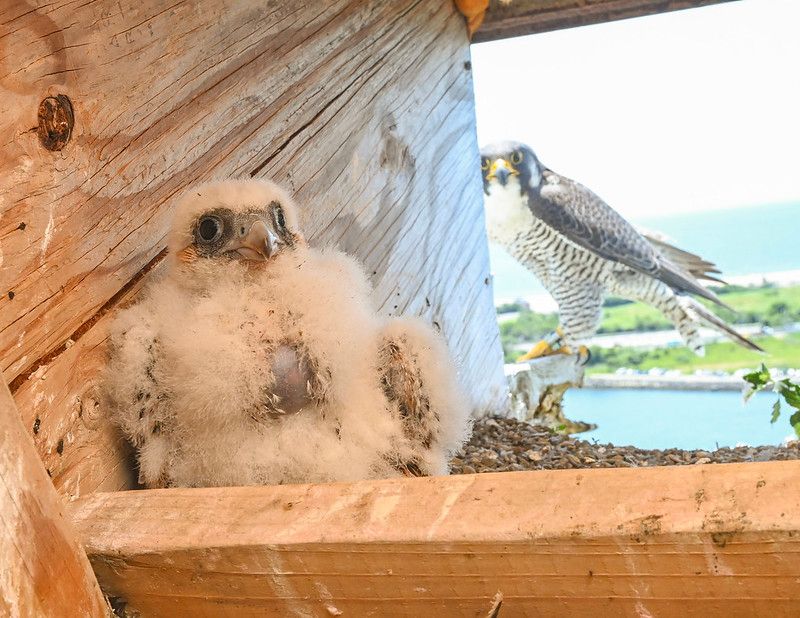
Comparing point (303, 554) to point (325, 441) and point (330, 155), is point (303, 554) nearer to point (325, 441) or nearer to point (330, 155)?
point (325, 441)

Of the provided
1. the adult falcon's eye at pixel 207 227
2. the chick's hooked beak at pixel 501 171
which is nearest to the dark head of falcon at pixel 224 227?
the adult falcon's eye at pixel 207 227

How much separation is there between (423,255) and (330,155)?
1.81 feet

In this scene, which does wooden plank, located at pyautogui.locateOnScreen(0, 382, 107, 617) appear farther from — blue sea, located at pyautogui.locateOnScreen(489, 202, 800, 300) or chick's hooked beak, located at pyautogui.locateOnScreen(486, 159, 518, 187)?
blue sea, located at pyautogui.locateOnScreen(489, 202, 800, 300)

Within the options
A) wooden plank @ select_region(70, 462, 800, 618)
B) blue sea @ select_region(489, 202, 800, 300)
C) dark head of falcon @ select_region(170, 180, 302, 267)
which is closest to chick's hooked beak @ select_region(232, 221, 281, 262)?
dark head of falcon @ select_region(170, 180, 302, 267)

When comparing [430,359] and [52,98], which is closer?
[52,98]

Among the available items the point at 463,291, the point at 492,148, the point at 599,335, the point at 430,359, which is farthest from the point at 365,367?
the point at 599,335

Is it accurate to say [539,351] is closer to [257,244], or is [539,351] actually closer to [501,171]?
[501,171]

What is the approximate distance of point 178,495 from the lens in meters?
0.91

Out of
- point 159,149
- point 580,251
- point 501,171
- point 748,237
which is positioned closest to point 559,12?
point 501,171

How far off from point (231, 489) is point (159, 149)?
0.63m

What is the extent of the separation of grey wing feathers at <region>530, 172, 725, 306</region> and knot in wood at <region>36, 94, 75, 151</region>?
344cm

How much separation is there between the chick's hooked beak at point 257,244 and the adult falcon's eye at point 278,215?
0.17 ft

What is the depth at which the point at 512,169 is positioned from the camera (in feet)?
14.3

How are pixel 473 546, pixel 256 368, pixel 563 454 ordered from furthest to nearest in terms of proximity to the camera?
pixel 563 454 → pixel 256 368 → pixel 473 546
